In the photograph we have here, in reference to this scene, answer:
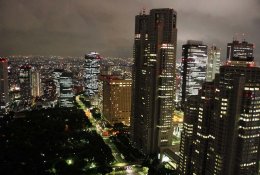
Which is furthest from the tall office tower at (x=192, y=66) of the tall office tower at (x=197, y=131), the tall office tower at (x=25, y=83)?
the tall office tower at (x=25, y=83)

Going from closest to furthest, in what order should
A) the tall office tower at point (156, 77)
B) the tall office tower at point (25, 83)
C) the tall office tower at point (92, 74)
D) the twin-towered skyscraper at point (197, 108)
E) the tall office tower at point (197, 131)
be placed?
the twin-towered skyscraper at point (197, 108)
the tall office tower at point (197, 131)
the tall office tower at point (156, 77)
the tall office tower at point (25, 83)
the tall office tower at point (92, 74)

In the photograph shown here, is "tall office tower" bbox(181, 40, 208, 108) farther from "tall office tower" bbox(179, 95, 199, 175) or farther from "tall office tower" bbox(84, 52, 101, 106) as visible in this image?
"tall office tower" bbox(179, 95, 199, 175)

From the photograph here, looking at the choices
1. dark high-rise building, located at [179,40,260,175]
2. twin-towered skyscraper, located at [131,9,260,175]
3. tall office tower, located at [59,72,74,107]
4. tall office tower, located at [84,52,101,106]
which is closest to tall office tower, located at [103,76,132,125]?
twin-towered skyscraper, located at [131,9,260,175]

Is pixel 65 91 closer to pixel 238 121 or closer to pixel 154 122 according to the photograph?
pixel 154 122

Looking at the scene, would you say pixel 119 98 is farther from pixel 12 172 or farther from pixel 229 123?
pixel 229 123

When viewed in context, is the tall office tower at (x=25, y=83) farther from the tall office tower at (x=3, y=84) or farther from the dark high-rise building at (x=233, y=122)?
the dark high-rise building at (x=233, y=122)
